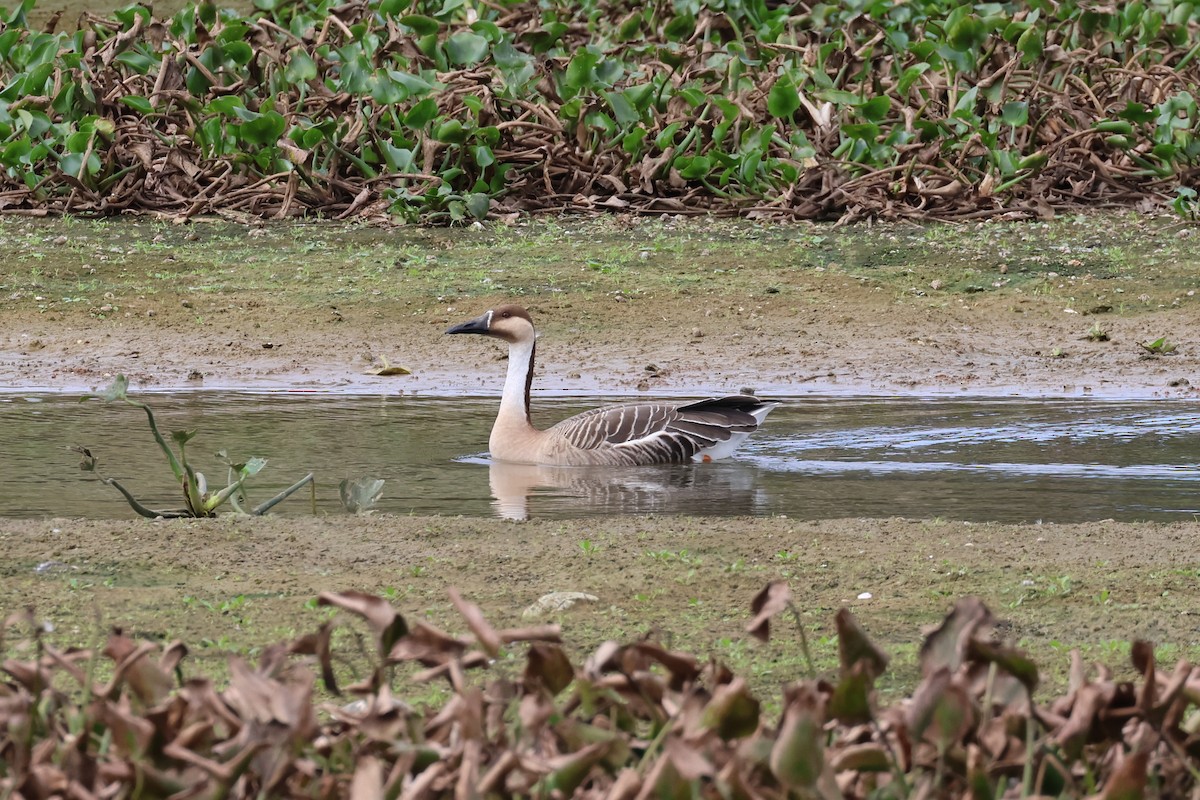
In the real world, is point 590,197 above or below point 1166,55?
below

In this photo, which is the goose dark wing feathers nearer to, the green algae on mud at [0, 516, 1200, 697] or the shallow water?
the shallow water

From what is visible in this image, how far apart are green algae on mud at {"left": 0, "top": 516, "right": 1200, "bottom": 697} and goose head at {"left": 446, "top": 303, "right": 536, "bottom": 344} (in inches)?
115

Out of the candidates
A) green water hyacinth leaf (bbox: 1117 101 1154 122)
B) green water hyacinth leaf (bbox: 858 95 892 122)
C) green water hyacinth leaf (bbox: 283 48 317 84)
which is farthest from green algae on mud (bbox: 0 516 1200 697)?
green water hyacinth leaf (bbox: 283 48 317 84)

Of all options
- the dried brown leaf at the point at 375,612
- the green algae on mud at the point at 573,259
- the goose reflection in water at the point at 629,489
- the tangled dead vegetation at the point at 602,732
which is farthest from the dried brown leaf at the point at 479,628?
the green algae on mud at the point at 573,259

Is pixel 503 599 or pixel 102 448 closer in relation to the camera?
pixel 503 599

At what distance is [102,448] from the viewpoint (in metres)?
9.19

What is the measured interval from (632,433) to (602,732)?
21.5 ft

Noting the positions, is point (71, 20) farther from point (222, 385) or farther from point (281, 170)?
point (222, 385)

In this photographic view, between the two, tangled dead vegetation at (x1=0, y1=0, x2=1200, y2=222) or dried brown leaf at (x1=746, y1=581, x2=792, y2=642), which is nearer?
dried brown leaf at (x1=746, y1=581, x2=792, y2=642)

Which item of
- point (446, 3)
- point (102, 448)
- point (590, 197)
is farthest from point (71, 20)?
point (102, 448)

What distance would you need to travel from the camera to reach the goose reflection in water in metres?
8.13

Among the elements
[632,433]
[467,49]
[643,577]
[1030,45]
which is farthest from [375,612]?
[1030,45]

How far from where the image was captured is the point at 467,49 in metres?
15.9

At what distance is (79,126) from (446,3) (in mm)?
3855
